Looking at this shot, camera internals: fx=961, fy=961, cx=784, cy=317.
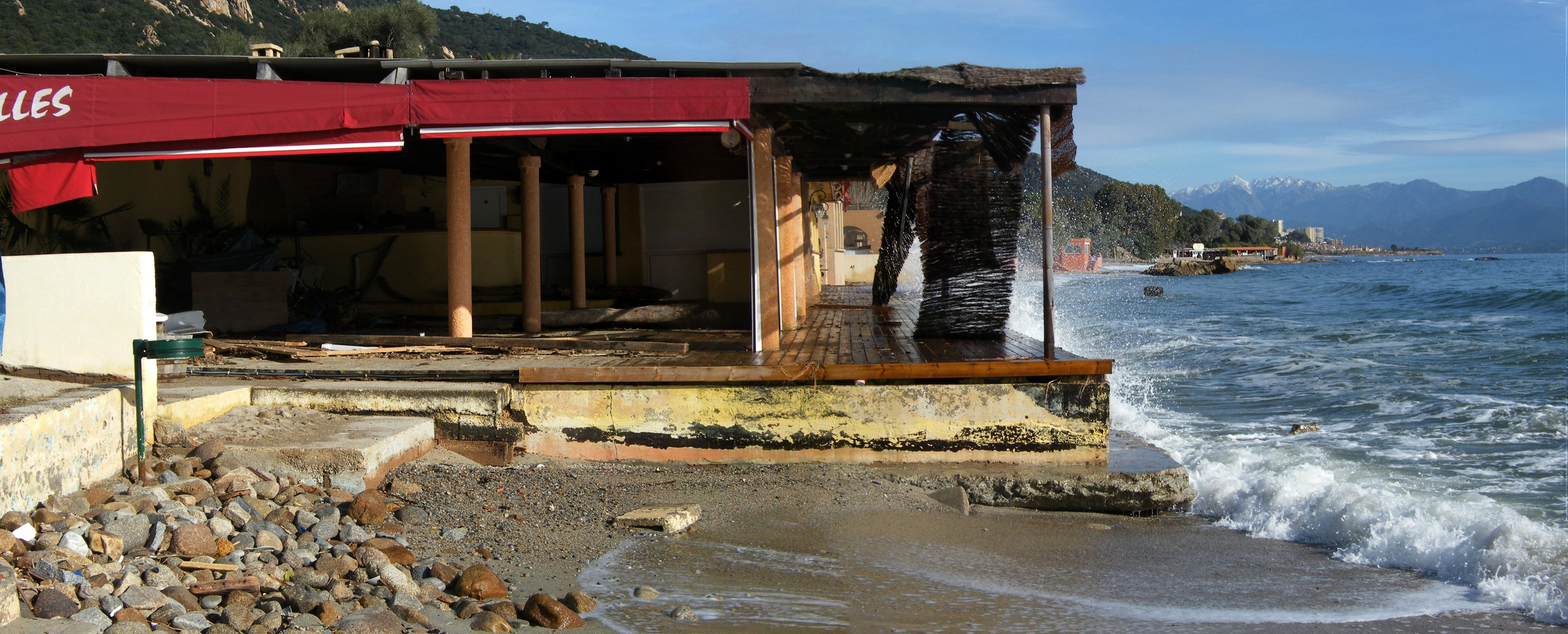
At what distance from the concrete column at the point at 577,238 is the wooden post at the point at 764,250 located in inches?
188

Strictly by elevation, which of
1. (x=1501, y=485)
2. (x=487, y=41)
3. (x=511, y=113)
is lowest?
(x=1501, y=485)

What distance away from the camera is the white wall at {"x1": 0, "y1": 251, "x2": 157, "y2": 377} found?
230 inches

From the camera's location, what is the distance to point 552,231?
1395cm

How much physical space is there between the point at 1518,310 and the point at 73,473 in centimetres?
3624

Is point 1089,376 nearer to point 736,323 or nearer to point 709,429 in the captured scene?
point 709,429

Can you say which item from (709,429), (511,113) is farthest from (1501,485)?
(511,113)

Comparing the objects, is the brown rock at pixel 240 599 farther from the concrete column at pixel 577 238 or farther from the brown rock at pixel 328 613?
the concrete column at pixel 577 238

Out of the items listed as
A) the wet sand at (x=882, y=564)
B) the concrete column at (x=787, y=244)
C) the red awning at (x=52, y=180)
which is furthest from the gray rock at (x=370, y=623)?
the concrete column at (x=787, y=244)

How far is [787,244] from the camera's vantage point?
1111 cm

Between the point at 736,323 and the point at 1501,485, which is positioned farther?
the point at 736,323

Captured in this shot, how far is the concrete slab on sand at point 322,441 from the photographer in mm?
5586

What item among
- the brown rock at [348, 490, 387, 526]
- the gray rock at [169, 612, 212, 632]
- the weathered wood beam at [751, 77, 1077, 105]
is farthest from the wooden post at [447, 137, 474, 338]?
the gray rock at [169, 612, 212, 632]

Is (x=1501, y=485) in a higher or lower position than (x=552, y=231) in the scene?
lower

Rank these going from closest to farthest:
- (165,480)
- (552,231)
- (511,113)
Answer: (165,480) < (511,113) < (552,231)
